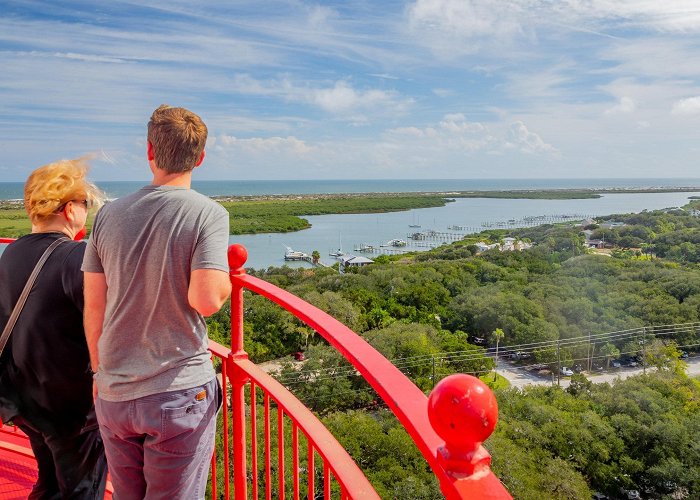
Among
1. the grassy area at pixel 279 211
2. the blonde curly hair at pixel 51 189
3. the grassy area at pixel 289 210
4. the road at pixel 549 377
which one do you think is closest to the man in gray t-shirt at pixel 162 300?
the blonde curly hair at pixel 51 189

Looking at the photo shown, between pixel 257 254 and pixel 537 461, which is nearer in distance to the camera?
pixel 537 461

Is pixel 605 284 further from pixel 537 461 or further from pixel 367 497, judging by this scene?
pixel 367 497

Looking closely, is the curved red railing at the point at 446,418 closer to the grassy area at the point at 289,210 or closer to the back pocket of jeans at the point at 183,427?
the back pocket of jeans at the point at 183,427

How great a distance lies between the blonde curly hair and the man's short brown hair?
Answer: 50 centimetres

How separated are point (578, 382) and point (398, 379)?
22.9 meters

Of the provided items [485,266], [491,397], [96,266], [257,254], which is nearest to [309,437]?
[96,266]

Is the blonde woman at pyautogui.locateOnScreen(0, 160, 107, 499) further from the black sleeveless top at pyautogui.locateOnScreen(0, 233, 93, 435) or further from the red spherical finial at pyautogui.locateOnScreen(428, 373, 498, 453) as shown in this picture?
the red spherical finial at pyautogui.locateOnScreen(428, 373, 498, 453)

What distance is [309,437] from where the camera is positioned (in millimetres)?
1544

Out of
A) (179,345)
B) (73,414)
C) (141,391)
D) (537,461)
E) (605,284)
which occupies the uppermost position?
(179,345)

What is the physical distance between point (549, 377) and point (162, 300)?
25972mm

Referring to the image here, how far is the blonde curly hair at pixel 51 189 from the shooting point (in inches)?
70.9

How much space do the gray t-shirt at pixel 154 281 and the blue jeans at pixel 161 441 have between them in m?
0.04

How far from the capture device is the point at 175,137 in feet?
4.76

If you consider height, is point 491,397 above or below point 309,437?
above
